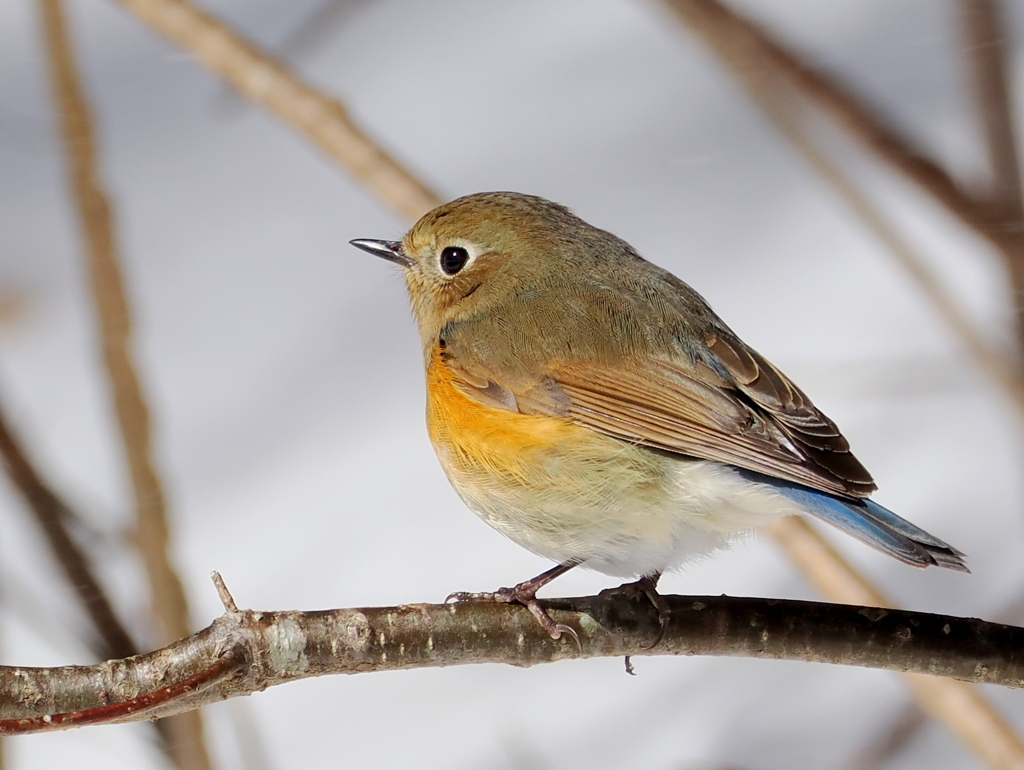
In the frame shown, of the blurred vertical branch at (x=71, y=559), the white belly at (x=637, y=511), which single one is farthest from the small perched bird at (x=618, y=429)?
the blurred vertical branch at (x=71, y=559)

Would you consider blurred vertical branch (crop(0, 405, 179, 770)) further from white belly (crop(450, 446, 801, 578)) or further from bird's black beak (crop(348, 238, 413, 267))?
white belly (crop(450, 446, 801, 578))

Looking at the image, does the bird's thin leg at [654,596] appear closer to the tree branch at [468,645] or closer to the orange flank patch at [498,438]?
the tree branch at [468,645]

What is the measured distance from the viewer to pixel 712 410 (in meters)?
1.80

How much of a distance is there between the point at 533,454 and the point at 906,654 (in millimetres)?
616

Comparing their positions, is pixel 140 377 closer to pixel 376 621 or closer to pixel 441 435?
pixel 441 435

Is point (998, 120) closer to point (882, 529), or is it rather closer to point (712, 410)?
point (712, 410)

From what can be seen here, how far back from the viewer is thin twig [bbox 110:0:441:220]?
246cm

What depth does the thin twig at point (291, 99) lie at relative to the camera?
8.07 ft

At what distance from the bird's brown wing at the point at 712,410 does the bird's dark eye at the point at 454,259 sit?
0.33 m

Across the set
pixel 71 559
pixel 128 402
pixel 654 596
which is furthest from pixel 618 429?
pixel 71 559

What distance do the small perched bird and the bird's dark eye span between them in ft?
0.39

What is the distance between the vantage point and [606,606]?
170 cm

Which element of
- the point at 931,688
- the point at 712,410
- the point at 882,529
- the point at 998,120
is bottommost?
the point at 931,688

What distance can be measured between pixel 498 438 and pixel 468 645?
383 millimetres
